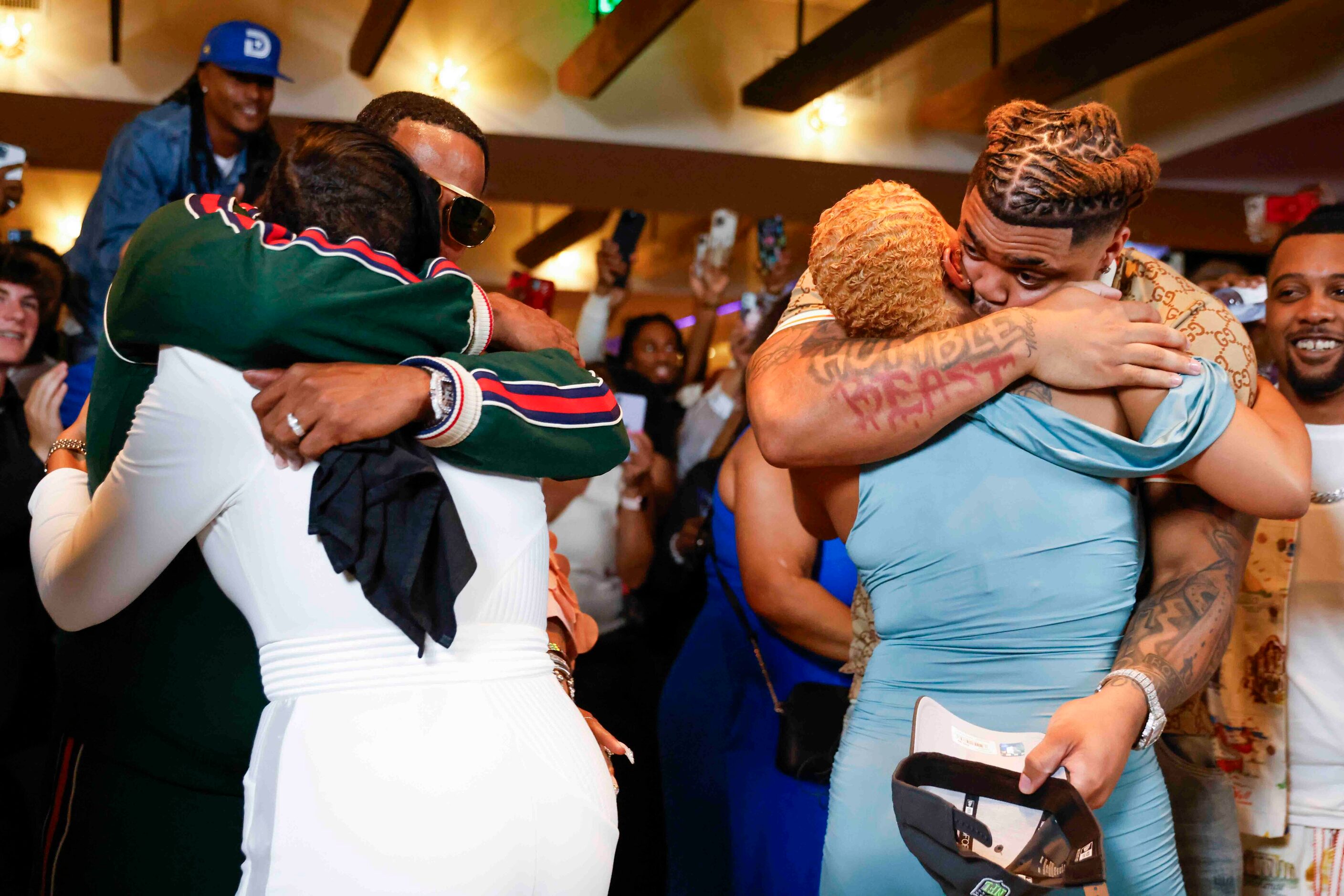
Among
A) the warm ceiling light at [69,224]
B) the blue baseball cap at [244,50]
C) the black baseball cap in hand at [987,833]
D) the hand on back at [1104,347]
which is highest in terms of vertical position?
the warm ceiling light at [69,224]

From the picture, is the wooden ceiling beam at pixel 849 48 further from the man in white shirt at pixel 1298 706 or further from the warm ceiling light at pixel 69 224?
the warm ceiling light at pixel 69 224

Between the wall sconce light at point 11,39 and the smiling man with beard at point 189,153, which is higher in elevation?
the wall sconce light at point 11,39

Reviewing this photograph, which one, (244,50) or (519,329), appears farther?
(244,50)

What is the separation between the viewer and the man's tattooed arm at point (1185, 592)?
49.1 inches

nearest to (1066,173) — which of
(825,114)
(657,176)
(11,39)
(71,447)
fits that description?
(71,447)

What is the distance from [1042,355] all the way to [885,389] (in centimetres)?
17

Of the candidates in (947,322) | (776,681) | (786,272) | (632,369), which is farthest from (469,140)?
(786,272)

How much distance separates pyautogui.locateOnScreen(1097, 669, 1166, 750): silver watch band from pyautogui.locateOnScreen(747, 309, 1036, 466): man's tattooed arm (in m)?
0.33

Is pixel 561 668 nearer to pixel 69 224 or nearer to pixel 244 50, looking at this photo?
pixel 244 50

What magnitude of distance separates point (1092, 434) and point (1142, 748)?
35cm

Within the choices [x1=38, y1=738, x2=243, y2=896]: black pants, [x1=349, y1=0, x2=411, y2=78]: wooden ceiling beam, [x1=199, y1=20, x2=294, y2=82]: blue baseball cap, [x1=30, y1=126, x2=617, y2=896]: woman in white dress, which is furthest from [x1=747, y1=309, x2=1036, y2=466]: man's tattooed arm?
[x1=349, y1=0, x2=411, y2=78]: wooden ceiling beam

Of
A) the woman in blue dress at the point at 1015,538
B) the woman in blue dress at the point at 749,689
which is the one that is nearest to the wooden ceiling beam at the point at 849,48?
the woman in blue dress at the point at 749,689

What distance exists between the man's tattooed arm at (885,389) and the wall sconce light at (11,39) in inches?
201

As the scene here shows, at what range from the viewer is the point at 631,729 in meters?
2.92
